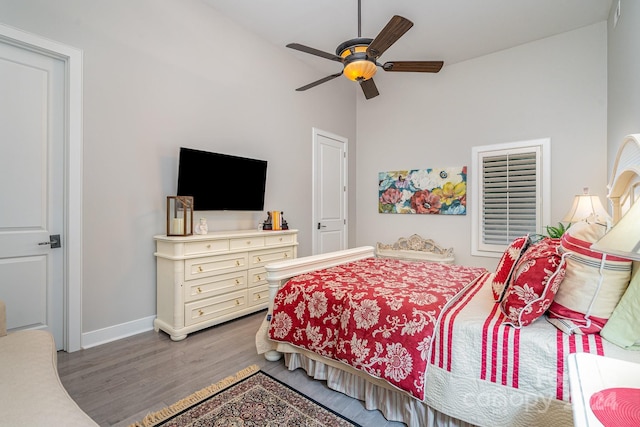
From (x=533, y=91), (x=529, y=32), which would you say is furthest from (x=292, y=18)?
(x=533, y=91)

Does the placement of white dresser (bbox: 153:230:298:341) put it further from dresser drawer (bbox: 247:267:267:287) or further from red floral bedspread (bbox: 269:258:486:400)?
red floral bedspread (bbox: 269:258:486:400)

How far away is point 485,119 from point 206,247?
153 inches

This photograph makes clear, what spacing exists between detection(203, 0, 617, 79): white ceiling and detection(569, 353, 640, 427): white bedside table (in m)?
3.40

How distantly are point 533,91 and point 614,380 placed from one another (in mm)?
3995

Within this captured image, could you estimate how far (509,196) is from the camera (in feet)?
12.9

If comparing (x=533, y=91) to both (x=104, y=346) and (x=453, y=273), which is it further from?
(x=104, y=346)

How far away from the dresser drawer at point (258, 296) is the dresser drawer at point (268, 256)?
10.3 inches

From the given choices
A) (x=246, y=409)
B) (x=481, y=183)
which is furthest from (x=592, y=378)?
(x=481, y=183)

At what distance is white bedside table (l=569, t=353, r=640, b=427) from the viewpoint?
723 mm

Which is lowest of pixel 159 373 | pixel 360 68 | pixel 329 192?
pixel 159 373

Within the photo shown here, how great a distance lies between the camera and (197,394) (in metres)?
1.87

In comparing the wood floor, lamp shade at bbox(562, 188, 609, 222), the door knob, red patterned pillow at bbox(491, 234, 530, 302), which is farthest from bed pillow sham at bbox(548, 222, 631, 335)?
the door knob

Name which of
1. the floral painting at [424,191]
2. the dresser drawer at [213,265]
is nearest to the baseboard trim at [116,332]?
the dresser drawer at [213,265]

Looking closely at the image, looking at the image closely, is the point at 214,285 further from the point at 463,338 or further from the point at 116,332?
the point at 463,338
